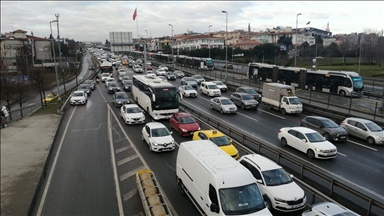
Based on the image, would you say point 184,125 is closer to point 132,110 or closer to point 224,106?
point 132,110

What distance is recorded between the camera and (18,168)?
8477 millimetres

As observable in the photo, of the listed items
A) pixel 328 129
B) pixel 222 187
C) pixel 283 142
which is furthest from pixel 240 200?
pixel 328 129

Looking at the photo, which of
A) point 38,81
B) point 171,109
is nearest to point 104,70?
point 38,81

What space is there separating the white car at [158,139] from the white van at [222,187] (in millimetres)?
6013

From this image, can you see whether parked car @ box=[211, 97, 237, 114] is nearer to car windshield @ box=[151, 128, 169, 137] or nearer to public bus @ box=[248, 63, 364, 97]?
car windshield @ box=[151, 128, 169, 137]

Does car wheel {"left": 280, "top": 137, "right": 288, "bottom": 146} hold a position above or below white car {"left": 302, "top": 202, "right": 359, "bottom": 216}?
below

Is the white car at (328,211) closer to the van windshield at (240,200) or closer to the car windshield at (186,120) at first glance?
the van windshield at (240,200)

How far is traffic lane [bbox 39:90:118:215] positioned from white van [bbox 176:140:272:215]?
3.20 metres

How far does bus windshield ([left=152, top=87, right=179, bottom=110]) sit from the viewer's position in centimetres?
2373

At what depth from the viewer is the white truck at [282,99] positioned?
25.6 meters

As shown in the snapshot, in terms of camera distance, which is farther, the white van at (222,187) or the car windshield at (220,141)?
the car windshield at (220,141)

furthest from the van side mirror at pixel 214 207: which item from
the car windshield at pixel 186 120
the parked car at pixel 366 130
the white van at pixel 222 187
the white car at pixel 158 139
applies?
the parked car at pixel 366 130

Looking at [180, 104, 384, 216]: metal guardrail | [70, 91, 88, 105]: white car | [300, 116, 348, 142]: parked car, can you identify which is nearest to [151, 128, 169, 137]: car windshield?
[180, 104, 384, 216]: metal guardrail

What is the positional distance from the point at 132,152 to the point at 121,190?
4728 millimetres
